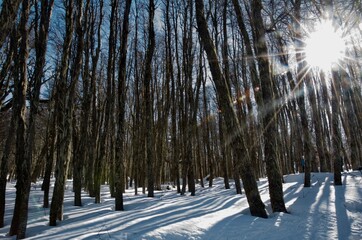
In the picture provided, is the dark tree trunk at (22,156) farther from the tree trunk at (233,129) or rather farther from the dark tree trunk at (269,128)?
the dark tree trunk at (269,128)

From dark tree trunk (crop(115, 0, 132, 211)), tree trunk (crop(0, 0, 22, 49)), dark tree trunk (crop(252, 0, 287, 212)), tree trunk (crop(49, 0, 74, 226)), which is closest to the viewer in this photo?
tree trunk (crop(0, 0, 22, 49))

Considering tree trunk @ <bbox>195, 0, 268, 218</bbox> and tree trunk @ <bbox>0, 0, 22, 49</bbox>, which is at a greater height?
tree trunk @ <bbox>0, 0, 22, 49</bbox>

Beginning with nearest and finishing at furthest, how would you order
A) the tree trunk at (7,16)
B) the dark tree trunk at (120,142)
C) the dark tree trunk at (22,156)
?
the tree trunk at (7,16)
the dark tree trunk at (22,156)
the dark tree trunk at (120,142)

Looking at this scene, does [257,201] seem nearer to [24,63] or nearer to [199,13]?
[199,13]

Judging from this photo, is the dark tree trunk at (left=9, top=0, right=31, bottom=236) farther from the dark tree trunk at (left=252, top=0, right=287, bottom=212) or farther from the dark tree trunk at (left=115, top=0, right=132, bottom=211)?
the dark tree trunk at (left=252, top=0, right=287, bottom=212)

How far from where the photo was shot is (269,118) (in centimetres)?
609

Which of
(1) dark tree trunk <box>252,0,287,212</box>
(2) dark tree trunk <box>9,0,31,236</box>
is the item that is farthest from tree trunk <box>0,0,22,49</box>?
(1) dark tree trunk <box>252,0,287,212</box>

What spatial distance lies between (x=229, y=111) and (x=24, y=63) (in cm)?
443

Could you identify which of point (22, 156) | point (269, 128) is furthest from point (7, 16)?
point (269, 128)

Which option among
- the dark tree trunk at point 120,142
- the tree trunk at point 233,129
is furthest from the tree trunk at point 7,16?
the tree trunk at point 233,129

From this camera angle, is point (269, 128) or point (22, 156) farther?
point (269, 128)

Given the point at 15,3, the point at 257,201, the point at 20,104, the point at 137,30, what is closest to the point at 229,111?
the point at 257,201

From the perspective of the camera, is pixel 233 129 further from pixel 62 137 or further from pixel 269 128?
pixel 62 137

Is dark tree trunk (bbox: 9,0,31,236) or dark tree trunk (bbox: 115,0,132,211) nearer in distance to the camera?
dark tree trunk (bbox: 9,0,31,236)
